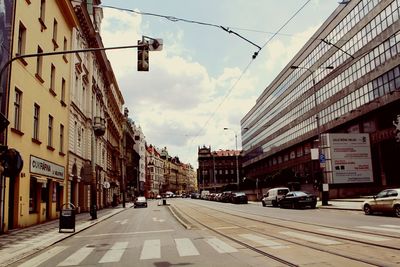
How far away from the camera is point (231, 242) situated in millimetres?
11586

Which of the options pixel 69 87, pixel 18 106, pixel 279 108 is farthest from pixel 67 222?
pixel 279 108

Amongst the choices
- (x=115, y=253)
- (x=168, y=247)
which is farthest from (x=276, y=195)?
(x=115, y=253)

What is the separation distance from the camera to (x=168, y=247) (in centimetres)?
1110

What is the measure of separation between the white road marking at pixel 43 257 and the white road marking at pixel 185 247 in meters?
3.28

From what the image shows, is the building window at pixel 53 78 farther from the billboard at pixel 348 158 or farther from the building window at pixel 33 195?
the billboard at pixel 348 158

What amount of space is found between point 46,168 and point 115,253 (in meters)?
14.8

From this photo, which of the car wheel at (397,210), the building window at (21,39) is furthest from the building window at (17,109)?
the car wheel at (397,210)

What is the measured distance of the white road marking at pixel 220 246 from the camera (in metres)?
9.92

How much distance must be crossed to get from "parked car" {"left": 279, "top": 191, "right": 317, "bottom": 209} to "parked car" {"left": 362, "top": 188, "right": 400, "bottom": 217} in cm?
964

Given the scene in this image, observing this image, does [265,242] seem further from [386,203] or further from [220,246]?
[386,203]

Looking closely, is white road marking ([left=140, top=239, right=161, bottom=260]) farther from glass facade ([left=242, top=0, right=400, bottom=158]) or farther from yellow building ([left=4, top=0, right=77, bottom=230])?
glass facade ([left=242, top=0, right=400, bottom=158])

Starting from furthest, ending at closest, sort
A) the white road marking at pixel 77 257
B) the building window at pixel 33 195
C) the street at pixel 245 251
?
the building window at pixel 33 195, the white road marking at pixel 77 257, the street at pixel 245 251

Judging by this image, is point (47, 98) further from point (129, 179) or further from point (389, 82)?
point (129, 179)

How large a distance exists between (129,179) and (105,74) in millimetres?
42863
